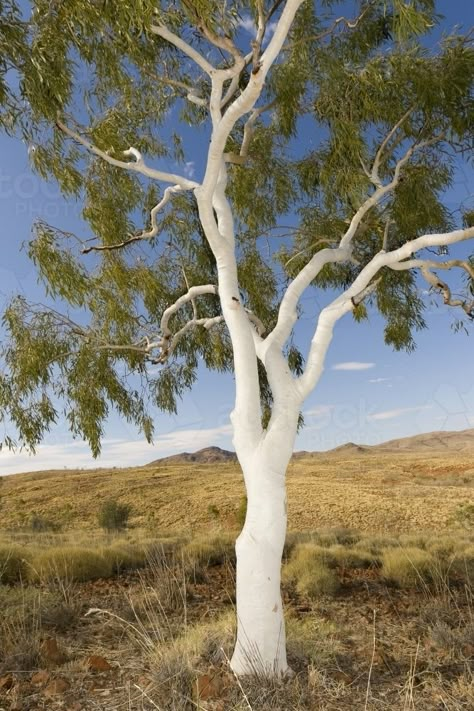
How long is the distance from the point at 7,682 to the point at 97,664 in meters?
0.63

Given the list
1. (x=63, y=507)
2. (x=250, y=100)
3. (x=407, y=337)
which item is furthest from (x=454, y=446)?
(x=250, y=100)

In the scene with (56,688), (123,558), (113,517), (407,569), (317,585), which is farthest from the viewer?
(113,517)

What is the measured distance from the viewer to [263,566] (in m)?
4.33

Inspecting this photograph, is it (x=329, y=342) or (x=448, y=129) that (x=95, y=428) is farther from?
(x=448, y=129)

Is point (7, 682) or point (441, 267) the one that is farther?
point (441, 267)

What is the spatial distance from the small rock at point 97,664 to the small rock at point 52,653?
26 centimetres

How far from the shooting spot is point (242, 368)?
4836 mm

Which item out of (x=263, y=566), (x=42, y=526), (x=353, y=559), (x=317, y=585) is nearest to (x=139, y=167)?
(x=263, y=566)

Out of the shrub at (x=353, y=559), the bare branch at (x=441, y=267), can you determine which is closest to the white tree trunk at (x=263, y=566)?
the bare branch at (x=441, y=267)

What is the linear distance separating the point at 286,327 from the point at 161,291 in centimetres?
316

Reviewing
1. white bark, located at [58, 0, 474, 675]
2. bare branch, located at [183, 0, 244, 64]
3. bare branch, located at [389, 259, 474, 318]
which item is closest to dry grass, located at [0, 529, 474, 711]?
white bark, located at [58, 0, 474, 675]

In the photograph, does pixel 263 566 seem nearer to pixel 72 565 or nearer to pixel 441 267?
pixel 441 267

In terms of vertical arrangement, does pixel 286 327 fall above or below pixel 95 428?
above

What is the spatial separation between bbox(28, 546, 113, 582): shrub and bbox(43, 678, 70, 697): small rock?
342 centimetres
